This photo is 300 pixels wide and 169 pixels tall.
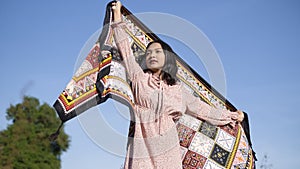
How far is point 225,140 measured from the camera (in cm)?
280

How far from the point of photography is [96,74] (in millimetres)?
2488

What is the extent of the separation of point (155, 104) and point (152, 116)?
68 mm

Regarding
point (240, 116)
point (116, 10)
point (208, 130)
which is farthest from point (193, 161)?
point (116, 10)

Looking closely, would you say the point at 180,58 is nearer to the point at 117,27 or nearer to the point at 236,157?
the point at 117,27

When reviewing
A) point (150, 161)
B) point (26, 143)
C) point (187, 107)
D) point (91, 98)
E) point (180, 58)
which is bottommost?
point (150, 161)

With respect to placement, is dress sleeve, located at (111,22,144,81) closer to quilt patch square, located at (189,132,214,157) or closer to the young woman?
the young woman

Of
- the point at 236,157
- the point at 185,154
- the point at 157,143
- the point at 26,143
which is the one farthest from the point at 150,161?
the point at 26,143

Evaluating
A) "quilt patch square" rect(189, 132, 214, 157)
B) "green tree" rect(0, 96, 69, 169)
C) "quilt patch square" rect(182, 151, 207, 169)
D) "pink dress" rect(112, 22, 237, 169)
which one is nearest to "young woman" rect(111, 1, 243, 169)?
"pink dress" rect(112, 22, 237, 169)

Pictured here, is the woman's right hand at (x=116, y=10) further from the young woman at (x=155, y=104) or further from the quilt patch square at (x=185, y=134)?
the quilt patch square at (x=185, y=134)

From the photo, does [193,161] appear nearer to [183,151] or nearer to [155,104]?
[183,151]

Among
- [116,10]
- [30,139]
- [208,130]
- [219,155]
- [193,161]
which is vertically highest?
[30,139]

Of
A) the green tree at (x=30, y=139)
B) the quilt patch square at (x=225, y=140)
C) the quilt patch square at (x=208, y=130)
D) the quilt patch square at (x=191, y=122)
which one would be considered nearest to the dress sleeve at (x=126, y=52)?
the quilt patch square at (x=191, y=122)

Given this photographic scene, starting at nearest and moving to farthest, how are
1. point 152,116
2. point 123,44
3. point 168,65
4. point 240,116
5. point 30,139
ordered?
point 152,116 < point 123,44 < point 168,65 < point 240,116 < point 30,139

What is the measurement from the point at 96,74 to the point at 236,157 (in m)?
0.97
